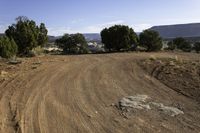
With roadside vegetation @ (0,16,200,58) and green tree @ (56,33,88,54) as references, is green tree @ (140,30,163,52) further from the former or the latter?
green tree @ (56,33,88,54)

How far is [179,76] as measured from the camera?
18.1 metres

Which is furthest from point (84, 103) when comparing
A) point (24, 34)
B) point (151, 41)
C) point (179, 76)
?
point (151, 41)

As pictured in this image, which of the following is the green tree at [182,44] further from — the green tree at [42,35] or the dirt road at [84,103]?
the dirt road at [84,103]

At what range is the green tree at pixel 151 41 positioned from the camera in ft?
162

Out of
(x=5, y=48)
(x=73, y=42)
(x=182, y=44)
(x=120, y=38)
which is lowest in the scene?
(x=182, y=44)

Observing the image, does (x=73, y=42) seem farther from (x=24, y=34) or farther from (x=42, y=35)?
(x=24, y=34)

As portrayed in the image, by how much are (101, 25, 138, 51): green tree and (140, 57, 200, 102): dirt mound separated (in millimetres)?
26297

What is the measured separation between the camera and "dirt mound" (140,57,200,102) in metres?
15.0

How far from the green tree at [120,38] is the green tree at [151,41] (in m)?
1.22

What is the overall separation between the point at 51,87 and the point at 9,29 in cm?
2780

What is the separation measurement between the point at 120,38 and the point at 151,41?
4.69 m

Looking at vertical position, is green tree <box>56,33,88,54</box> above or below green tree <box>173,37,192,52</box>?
above

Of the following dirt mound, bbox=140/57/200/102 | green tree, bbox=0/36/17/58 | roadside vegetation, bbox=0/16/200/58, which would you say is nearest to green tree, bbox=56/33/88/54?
roadside vegetation, bbox=0/16/200/58

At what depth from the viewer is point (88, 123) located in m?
10.6
